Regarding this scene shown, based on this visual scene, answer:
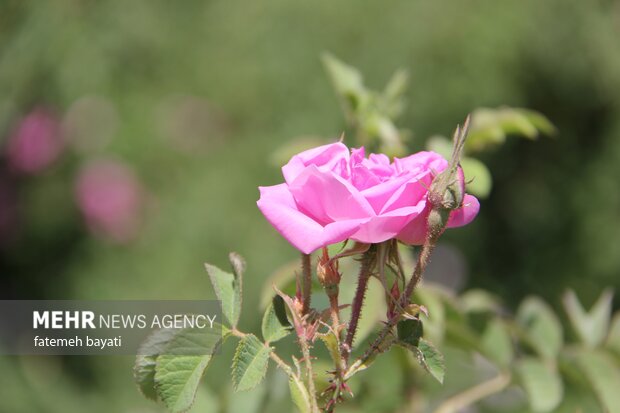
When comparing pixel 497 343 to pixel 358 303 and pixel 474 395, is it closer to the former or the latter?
pixel 474 395

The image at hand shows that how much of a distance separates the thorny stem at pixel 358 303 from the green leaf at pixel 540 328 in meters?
0.45

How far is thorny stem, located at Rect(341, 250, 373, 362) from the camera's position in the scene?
0.58m

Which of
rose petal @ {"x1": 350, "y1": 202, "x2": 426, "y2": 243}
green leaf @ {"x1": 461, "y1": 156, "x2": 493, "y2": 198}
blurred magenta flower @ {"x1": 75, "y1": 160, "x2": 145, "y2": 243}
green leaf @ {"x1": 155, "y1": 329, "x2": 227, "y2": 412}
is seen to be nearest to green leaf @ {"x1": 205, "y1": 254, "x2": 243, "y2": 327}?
green leaf @ {"x1": 155, "y1": 329, "x2": 227, "y2": 412}

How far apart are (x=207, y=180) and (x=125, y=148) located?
1.42 feet

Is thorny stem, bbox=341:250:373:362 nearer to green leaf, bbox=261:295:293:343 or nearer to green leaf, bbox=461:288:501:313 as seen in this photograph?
green leaf, bbox=261:295:293:343

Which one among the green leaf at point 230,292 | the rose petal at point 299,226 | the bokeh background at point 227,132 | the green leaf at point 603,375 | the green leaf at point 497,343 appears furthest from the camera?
the bokeh background at point 227,132

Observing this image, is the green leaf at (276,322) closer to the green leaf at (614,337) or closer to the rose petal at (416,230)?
the rose petal at (416,230)

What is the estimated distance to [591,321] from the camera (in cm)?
103

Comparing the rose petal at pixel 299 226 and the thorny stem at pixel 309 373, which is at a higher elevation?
the rose petal at pixel 299 226

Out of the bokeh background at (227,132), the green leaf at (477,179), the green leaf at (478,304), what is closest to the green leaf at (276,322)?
the green leaf at (477,179)

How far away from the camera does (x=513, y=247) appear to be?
127 inches

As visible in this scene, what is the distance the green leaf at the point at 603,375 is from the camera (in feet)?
2.77

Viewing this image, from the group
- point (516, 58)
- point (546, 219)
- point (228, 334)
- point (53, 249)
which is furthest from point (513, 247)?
point (228, 334)

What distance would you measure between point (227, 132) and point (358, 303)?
8.94ft
